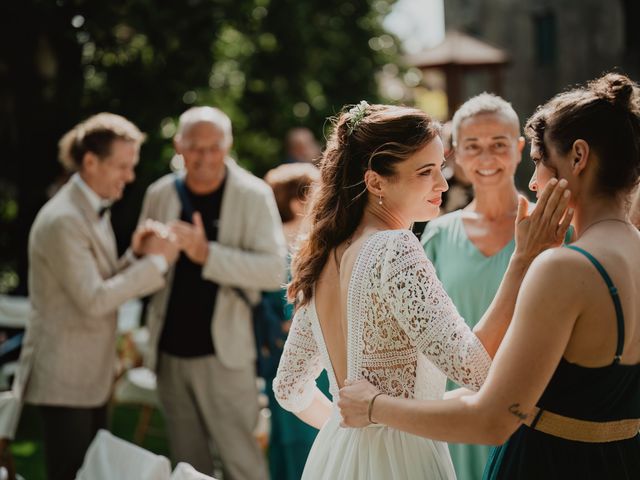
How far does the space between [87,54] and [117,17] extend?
940 mm

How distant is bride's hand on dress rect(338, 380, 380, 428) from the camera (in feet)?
6.25

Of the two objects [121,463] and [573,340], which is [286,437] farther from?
[573,340]

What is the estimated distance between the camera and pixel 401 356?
1956 mm

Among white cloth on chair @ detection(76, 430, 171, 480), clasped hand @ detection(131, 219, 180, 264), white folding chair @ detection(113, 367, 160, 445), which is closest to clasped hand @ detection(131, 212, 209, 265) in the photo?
clasped hand @ detection(131, 219, 180, 264)

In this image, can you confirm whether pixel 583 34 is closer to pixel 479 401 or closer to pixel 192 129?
pixel 192 129

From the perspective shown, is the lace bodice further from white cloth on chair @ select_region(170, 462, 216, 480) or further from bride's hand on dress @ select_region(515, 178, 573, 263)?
white cloth on chair @ select_region(170, 462, 216, 480)

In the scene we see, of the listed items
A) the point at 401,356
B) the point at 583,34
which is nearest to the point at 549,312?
the point at 401,356

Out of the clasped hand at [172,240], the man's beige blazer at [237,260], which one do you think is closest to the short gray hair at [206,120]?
the man's beige blazer at [237,260]

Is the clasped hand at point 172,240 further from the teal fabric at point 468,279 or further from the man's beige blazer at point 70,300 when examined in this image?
the teal fabric at point 468,279

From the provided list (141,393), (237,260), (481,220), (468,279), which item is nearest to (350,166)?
(468,279)

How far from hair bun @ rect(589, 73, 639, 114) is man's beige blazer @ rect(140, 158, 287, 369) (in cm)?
260

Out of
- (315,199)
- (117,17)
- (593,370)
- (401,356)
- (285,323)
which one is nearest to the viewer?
(593,370)

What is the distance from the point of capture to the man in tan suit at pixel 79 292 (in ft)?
12.5

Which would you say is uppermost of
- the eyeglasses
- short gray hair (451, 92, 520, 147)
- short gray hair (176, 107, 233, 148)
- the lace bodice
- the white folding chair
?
short gray hair (176, 107, 233, 148)
